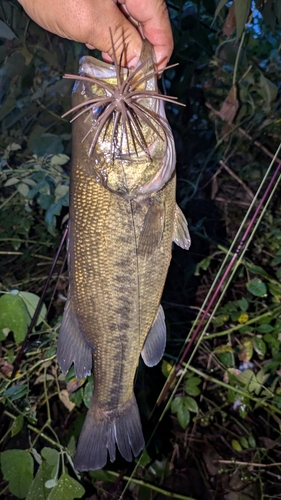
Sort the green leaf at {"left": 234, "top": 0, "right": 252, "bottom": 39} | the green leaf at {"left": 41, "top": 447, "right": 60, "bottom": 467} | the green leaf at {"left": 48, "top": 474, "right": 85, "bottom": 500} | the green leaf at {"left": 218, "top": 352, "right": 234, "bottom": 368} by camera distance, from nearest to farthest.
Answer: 1. the green leaf at {"left": 234, "top": 0, "right": 252, "bottom": 39}
2. the green leaf at {"left": 48, "top": 474, "right": 85, "bottom": 500}
3. the green leaf at {"left": 41, "top": 447, "right": 60, "bottom": 467}
4. the green leaf at {"left": 218, "top": 352, "right": 234, "bottom": 368}

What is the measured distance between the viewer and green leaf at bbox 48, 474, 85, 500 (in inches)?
64.3

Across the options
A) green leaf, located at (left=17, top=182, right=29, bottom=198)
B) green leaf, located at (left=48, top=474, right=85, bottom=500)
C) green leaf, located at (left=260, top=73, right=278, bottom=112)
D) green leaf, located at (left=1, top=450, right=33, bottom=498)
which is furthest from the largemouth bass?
green leaf, located at (left=260, top=73, right=278, bottom=112)

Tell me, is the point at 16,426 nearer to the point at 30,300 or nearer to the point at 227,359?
the point at 30,300

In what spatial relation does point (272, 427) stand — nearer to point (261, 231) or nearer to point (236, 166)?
point (261, 231)

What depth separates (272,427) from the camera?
2299 mm

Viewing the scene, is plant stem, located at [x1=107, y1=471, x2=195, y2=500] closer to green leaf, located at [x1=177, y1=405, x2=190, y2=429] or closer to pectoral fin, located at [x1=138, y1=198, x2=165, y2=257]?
green leaf, located at [x1=177, y1=405, x2=190, y2=429]

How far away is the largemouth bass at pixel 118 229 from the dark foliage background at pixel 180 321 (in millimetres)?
586

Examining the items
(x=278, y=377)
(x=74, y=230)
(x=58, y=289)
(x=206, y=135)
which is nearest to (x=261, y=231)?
(x=206, y=135)

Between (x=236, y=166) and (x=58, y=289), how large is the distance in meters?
1.58

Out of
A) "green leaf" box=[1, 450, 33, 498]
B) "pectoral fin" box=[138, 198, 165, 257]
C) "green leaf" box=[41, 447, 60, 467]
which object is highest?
"pectoral fin" box=[138, 198, 165, 257]

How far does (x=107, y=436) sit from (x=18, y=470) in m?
0.60

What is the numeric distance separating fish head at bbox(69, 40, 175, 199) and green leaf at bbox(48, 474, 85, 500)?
1.11 m

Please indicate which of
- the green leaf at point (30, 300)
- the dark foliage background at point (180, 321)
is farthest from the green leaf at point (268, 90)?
the green leaf at point (30, 300)

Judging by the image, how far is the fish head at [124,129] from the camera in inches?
39.8
